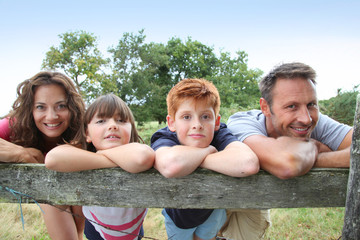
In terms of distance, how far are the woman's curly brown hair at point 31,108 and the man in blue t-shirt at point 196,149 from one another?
3.24 feet

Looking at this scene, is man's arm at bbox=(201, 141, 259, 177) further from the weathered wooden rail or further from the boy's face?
the boy's face

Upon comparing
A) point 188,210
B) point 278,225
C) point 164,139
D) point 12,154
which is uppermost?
point 164,139

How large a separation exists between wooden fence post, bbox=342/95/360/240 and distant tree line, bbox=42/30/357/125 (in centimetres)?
1985

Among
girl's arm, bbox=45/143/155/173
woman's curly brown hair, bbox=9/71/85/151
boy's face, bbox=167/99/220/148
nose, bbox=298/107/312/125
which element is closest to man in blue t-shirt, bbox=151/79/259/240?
boy's face, bbox=167/99/220/148

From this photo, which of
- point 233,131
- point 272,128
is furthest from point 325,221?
point 233,131

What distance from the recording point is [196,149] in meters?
1.58

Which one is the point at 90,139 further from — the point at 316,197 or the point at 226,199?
the point at 316,197

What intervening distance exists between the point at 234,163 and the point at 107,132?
3.73ft

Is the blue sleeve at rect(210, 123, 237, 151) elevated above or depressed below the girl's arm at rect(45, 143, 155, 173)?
above

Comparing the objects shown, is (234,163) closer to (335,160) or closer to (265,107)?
(335,160)

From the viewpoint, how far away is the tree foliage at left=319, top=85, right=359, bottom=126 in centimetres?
812

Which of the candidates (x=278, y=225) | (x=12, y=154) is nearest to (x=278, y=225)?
(x=278, y=225)

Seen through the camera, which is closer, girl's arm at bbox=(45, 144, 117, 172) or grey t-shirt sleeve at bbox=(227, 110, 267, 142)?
girl's arm at bbox=(45, 144, 117, 172)

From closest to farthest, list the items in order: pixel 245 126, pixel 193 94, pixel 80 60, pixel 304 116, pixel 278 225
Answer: pixel 193 94
pixel 304 116
pixel 245 126
pixel 278 225
pixel 80 60
